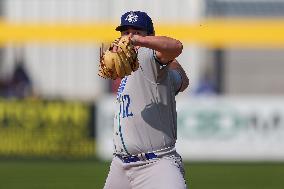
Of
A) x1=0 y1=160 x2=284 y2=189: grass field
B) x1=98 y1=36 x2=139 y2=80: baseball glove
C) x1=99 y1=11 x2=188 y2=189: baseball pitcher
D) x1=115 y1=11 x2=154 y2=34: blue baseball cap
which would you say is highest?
x1=115 y1=11 x2=154 y2=34: blue baseball cap

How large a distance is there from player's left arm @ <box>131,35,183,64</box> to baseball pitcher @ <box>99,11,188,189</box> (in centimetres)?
15

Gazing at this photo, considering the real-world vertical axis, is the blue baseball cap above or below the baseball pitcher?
above

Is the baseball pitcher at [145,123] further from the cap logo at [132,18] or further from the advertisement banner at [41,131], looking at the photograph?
the advertisement banner at [41,131]

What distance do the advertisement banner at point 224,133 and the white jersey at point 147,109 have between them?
41.5ft

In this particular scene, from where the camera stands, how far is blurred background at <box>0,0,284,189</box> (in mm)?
19484

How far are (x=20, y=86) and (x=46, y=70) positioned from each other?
6616 millimetres

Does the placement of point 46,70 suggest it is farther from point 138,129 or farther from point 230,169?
point 138,129

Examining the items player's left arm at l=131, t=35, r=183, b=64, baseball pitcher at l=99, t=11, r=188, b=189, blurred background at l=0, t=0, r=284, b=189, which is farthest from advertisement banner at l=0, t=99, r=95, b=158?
player's left arm at l=131, t=35, r=183, b=64

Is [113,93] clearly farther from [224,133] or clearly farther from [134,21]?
[134,21]

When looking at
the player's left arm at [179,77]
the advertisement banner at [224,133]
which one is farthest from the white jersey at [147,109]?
the advertisement banner at [224,133]

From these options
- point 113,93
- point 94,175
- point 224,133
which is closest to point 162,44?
point 94,175

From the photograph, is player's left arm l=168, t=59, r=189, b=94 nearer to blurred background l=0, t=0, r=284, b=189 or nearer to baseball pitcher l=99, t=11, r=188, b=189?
baseball pitcher l=99, t=11, r=188, b=189

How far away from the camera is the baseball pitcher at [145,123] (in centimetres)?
802

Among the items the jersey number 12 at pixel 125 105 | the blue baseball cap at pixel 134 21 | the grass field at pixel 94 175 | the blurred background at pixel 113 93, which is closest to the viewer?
the blue baseball cap at pixel 134 21
